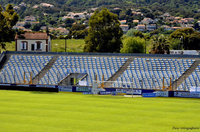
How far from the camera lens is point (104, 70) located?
6806cm

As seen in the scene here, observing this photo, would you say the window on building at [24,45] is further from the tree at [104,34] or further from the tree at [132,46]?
the tree at [132,46]

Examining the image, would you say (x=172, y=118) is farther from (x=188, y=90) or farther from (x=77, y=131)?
(x=188, y=90)

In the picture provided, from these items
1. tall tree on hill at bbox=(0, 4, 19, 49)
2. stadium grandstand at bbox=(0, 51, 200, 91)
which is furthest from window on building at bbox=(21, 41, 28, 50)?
stadium grandstand at bbox=(0, 51, 200, 91)

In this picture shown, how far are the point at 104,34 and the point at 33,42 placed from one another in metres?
17.3

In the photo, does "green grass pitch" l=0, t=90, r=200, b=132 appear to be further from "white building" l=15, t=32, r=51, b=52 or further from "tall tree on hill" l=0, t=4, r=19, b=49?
"tall tree on hill" l=0, t=4, r=19, b=49

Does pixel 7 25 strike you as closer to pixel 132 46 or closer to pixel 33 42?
pixel 33 42

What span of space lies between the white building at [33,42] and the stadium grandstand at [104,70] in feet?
36.0

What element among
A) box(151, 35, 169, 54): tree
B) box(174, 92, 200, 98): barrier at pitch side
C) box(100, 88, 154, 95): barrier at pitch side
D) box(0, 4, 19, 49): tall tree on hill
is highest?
box(0, 4, 19, 49): tall tree on hill

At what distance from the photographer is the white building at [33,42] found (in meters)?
87.4

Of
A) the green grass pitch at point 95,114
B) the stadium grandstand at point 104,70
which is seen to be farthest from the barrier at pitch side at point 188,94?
the stadium grandstand at point 104,70

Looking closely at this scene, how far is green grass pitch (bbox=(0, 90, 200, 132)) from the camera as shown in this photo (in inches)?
1291

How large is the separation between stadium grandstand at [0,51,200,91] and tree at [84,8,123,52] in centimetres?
2281

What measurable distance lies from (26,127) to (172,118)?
1313 centimetres

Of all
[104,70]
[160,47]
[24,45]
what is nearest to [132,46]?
[160,47]
